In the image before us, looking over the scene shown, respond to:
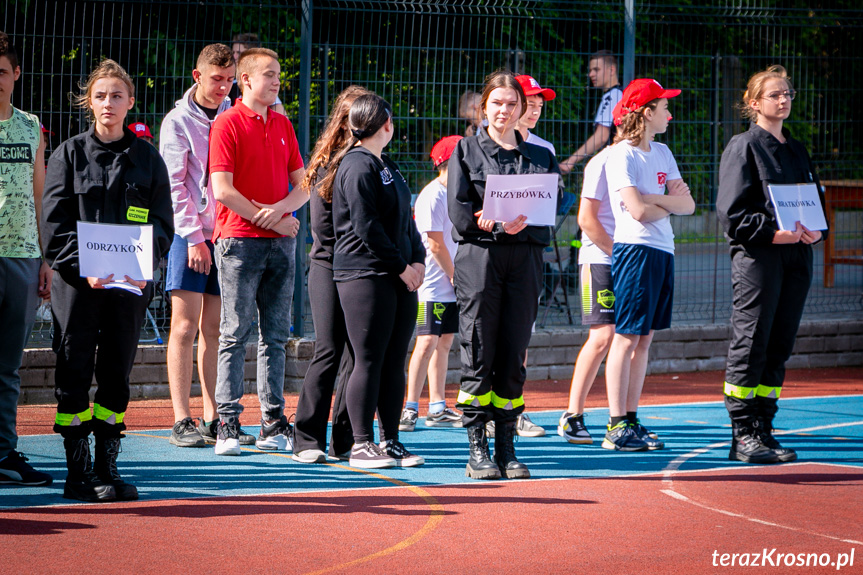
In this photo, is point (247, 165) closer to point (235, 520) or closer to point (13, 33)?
point (235, 520)

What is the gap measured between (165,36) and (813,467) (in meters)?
5.90

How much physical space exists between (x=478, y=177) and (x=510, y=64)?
173 inches

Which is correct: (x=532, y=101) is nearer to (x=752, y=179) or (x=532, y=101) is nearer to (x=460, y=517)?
(x=752, y=179)

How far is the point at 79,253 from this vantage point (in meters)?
5.31

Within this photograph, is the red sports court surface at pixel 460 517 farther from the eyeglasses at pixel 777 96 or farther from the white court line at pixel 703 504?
Answer: the eyeglasses at pixel 777 96

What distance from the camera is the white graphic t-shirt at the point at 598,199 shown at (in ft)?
24.0

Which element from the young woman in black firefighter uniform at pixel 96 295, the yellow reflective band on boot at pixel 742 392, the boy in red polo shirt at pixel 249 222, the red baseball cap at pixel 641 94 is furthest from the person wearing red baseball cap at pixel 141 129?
the yellow reflective band on boot at pixel 742 392

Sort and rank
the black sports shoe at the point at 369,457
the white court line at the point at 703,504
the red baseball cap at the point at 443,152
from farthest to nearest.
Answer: the red baseball cap at the point at 443,152 → the black sports shoe at the point at 369,457 → the white court line at the point at 703,504

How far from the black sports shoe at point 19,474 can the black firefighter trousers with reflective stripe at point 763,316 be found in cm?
407

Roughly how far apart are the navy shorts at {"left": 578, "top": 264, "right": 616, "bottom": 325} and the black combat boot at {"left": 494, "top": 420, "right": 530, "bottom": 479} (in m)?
1.38

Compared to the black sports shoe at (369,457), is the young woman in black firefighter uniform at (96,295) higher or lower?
higher

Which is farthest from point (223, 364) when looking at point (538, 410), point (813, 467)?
point (813, 467)

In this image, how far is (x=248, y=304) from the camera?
6.71 metres

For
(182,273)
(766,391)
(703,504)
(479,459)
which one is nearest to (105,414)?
(182,273)
